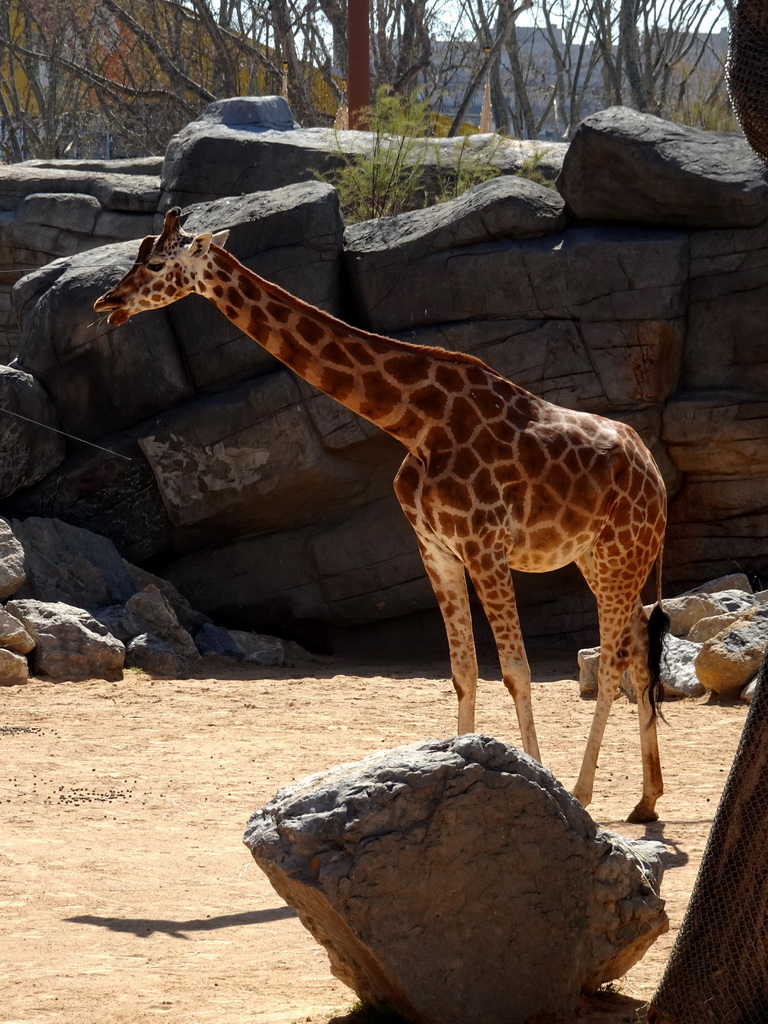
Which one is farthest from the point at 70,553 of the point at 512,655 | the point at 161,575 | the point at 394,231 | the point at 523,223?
the point at 512,655

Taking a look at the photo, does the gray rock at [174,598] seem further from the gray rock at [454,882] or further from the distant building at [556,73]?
the distant building at [556,73]

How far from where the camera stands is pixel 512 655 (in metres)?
5.97

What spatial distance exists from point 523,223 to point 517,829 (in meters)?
8.42

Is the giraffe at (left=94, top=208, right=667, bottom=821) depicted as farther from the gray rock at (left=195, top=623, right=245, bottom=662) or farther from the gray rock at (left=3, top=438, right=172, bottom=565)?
the gray rock at (left=3, top=438, right=172, bottom=565)

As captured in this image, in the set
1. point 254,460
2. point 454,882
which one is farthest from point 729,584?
point 454,882

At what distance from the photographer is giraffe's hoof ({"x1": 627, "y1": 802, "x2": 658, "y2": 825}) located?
5828mm

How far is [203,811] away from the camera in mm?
5934

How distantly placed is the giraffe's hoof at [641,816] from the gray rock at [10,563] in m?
5.74

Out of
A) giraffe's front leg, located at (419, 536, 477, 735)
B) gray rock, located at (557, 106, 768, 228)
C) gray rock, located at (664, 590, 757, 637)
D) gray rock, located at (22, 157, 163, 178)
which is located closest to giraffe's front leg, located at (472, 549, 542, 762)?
giraffe's front leg, located at (419, 536, 477, 735)

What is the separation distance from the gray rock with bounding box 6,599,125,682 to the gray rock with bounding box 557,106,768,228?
5.57 metres

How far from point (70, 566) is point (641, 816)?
6346mm

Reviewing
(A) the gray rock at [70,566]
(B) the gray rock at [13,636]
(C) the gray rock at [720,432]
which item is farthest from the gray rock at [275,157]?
(B) the gray rock at [13,636]

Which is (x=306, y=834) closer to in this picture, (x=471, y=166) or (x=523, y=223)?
(x=523, y=223)

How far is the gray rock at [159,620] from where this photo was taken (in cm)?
1040
